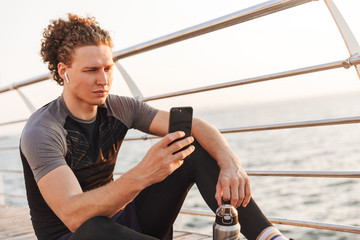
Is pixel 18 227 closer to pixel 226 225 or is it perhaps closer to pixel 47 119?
pixel 47 119

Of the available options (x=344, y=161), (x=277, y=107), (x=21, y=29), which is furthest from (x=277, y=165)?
(x=277, y=107)

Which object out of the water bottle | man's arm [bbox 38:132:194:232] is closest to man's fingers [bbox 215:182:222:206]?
the water bottle

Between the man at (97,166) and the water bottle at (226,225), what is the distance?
102 mm

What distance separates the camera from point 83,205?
47.1 inches

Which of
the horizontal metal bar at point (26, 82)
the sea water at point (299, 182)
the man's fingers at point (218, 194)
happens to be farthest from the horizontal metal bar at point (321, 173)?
the horizontal metal bar at point (26, 82)

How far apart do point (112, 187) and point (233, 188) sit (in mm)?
431

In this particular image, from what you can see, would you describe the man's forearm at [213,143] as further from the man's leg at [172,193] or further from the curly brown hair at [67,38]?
the curly brown hair at [67,38]

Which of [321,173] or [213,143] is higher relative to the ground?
[213,143]

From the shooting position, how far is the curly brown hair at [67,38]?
1496 millimetres

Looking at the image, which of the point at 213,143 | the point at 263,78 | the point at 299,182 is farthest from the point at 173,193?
the point at 299,182

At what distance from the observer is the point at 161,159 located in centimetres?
117

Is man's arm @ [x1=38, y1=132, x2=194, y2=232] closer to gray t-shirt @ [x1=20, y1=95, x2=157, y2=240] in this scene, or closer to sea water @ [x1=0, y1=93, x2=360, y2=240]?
gray t-shirt @ [x1=20, y1=95, x2=157, y2=240]

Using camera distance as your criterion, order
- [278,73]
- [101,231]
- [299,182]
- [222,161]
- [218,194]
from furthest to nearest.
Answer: [299,182]
[278,73]
[222,161]
[218,194]
[101,231]

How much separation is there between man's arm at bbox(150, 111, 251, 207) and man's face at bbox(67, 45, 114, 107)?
347mm
